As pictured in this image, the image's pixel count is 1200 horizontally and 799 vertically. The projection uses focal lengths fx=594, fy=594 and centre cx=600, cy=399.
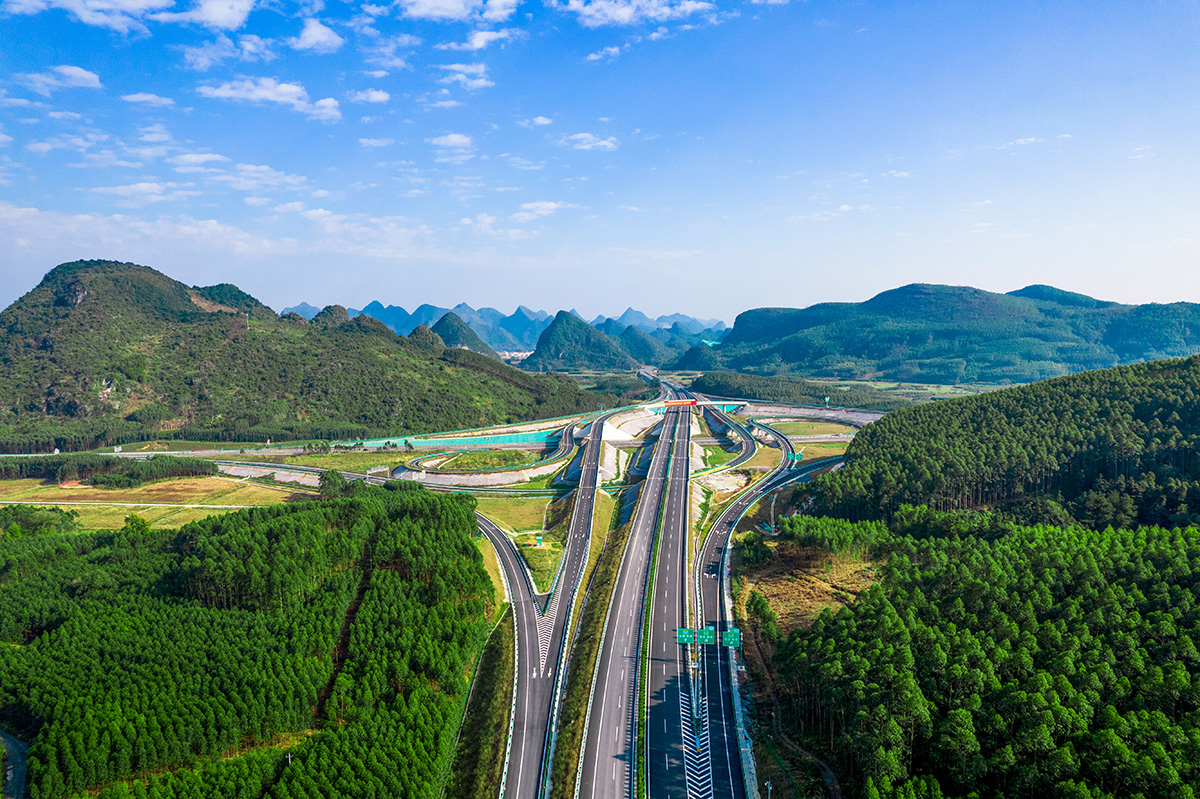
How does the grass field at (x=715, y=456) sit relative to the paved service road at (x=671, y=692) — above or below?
above

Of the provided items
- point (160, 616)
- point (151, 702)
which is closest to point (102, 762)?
point (151, 702)

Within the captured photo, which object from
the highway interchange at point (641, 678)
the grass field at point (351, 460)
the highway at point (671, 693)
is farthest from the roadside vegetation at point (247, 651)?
the grass field at point (351, 460)

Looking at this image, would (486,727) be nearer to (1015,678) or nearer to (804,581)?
(1015,678)

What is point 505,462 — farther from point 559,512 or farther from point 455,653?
point 455,653

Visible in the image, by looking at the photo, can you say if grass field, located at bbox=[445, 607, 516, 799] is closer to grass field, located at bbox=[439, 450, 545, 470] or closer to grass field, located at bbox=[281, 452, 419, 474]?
grass field, located at bbox=[439, 450, 545, 470]

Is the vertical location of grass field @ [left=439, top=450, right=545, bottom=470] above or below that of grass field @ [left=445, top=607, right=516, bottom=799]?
above

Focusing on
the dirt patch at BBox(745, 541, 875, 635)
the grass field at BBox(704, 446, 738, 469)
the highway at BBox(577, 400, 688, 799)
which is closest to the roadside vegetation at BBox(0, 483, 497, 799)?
the highway at BBox(577, 400, 688, 799)

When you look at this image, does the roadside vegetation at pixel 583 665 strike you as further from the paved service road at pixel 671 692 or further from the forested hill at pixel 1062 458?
the forested hill at pixel 1062 458
